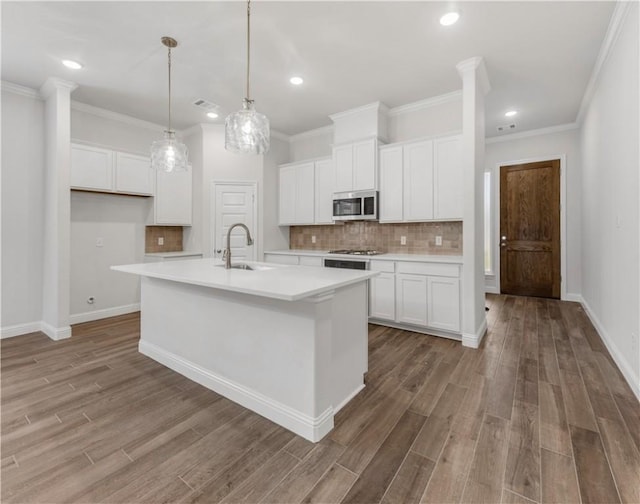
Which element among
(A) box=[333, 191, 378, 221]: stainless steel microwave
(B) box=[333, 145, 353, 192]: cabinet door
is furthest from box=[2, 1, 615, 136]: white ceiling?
(A) box=[333, 191, 378, 221]: stainless steel microwave

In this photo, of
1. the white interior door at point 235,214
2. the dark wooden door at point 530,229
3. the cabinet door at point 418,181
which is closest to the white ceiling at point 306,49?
the cabinet door at point 418,181

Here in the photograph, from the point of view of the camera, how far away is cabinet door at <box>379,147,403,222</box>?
13.3ft

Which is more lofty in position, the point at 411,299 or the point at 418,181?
the point at 418,181

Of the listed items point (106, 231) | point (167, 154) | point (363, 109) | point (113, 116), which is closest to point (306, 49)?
point (363, 109)

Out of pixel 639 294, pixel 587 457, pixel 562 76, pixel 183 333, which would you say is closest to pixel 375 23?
pixel 562 76

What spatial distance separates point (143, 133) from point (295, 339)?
14.8 ft

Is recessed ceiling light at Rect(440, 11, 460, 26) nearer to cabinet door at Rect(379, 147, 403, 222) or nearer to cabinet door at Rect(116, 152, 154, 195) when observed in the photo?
cabinet door at Rect(379, 147, 403, 222)

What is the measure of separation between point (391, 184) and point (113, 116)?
401 cm

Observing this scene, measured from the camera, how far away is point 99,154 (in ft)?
13.5

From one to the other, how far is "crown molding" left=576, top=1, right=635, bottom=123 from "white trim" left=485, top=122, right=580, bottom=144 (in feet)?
3.94

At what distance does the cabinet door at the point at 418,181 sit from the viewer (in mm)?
3816

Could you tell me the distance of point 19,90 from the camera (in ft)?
11.9

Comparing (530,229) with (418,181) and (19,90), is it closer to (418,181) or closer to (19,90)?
(418,181)

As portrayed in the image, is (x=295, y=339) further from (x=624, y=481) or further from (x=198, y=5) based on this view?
(x=198, y=5)
